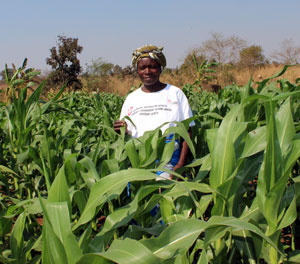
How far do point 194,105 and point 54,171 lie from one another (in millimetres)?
1705

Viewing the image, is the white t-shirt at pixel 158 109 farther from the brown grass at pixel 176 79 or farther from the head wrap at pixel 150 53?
the brown grass at pixel 176 79

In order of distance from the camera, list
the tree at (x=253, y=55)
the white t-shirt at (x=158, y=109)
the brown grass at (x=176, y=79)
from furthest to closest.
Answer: the tree at (x=253, y=55), the brown grass at (x=176, y=79), the white t-shirt at (x=158, y=109)

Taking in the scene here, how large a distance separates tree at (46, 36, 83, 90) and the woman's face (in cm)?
1920

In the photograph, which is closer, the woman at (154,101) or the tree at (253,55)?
the woman at (154,101)

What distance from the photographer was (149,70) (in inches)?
83.0

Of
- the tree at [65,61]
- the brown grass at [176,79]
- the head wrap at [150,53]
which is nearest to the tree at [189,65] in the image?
the brown grass at [176,79]

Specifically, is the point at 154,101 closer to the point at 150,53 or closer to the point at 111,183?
the point at 150,53

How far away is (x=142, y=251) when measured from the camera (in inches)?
30.4

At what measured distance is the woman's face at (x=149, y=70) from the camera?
210 cm

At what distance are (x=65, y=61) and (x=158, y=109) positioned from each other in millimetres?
20495

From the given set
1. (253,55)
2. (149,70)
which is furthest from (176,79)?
(253,55)

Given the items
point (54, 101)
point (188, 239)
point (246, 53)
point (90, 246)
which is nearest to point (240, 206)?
point (188, 239)

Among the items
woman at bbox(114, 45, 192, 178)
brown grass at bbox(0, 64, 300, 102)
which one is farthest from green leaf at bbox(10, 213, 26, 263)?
brown grass at bbox(0, 64, 300, 102)

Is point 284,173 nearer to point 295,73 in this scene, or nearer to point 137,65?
point 137,65
